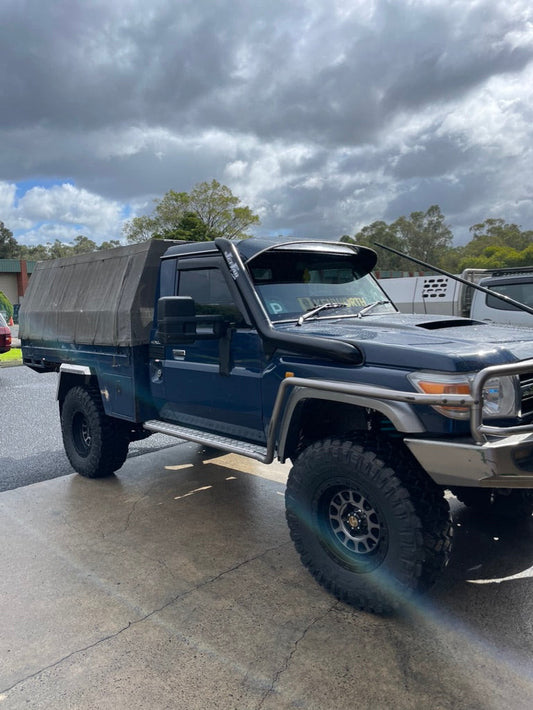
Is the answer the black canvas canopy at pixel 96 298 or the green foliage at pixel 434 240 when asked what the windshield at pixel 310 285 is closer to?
the black canvas canopy at pixel 96 298

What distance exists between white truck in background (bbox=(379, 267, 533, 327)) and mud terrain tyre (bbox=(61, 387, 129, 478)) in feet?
12.2

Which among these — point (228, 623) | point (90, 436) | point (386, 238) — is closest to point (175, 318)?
point (228, 623)

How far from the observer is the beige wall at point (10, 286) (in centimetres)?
4503

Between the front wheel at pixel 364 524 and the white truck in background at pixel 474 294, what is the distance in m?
2.99

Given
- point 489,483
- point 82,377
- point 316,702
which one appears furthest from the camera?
point 82,377

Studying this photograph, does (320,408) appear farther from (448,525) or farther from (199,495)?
(199,495)

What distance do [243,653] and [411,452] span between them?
128cm

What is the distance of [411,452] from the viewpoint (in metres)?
2.80

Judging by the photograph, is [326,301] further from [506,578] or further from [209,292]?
[506,578]

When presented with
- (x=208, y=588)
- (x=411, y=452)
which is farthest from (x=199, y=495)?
(x=411, y=452)

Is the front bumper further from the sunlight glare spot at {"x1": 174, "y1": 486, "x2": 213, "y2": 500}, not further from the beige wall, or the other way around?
the beige wall

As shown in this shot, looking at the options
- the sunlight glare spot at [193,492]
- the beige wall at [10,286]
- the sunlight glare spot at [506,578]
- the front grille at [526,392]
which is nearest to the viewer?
the front grille at [526,392]

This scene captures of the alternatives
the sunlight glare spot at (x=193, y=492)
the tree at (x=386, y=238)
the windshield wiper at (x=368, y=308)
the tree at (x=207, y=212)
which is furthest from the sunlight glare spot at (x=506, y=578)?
the tree at (x=386, y=238)

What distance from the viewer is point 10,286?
149ft
